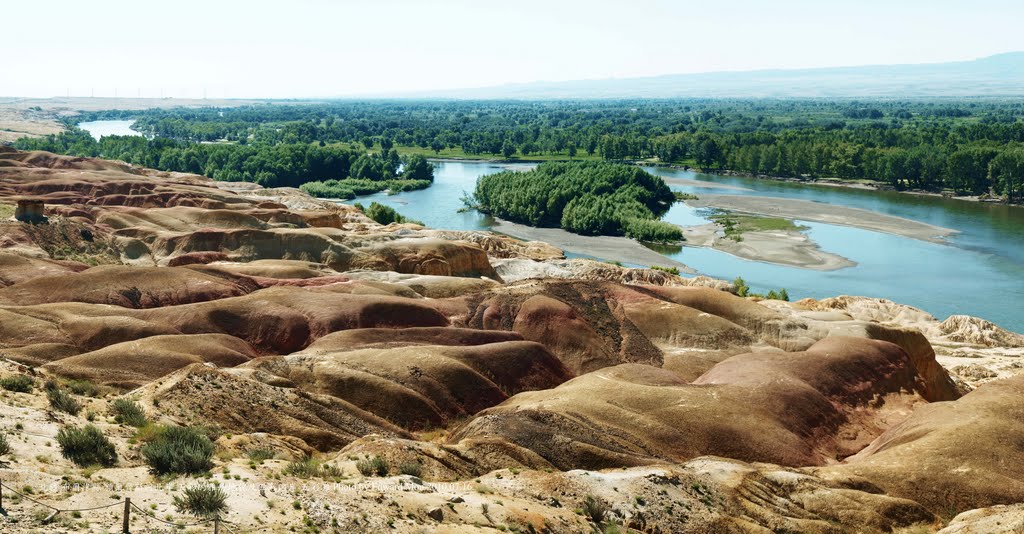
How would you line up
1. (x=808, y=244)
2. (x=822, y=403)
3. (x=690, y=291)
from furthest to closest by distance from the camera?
1. (x=808, y=244)
2. (x=690, y=291)
3. (x=822, y=403)

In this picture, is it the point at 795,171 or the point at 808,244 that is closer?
the point at 808,244

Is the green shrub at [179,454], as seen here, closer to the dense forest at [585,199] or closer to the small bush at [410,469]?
the small bush at [410,469]

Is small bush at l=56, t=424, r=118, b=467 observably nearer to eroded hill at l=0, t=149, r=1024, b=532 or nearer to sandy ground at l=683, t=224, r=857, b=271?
eroded hill at l=0, t=149, r=1024, b=532

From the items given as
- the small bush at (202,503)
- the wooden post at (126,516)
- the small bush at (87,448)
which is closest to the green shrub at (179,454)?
the small bush at (87,448)

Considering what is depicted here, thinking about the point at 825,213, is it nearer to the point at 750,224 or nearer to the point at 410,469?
the point at 750,224

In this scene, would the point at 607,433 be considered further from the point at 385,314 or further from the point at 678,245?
the point at 678,245

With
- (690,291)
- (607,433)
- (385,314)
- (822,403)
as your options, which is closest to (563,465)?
(607,433)

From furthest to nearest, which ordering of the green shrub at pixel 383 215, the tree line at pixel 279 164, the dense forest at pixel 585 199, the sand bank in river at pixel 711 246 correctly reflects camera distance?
the tree line at pixel 279 164 < the dense forest at pixel 585 199 < the green shrub at pixel 383 215 < the sand bank in river at pixel 711 246
